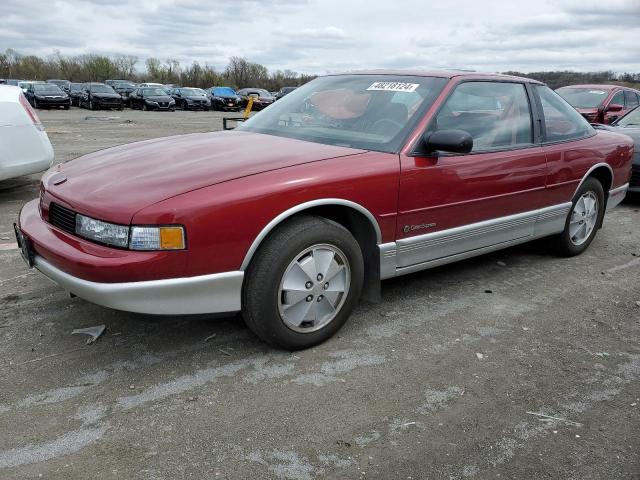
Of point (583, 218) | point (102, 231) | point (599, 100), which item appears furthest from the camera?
point (599, 100)

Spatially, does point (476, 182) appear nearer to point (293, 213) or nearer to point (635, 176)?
point (293, 213)

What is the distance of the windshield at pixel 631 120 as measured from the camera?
26.8 feet

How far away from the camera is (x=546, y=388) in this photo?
286 centimetres

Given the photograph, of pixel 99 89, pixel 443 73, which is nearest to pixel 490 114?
pixel 443 73

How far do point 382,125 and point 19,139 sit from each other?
4.45 m

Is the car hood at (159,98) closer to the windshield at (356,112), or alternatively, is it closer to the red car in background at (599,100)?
the red car in background at (599,100)

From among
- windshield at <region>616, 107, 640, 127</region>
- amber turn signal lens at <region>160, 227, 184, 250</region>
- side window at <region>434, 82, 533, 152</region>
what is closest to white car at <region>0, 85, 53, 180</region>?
amber turn signal lens at <region>160, 227, 184, 250</region>

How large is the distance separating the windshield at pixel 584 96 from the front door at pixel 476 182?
8.38 metres

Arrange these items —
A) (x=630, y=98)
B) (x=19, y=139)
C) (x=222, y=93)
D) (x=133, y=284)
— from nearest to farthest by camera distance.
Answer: (x=133, y=284)
(x=19, y=139)
(x=630, y=98)
(x=222, y=93)

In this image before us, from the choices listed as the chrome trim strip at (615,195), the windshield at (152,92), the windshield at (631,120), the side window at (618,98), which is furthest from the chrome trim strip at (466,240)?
the windshield at (152,92)

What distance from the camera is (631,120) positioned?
8250 mm

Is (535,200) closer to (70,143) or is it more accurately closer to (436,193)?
(436,193)

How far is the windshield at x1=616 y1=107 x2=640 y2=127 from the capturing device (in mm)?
8156

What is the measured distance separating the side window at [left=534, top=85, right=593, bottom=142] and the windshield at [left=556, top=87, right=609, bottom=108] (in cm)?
744
